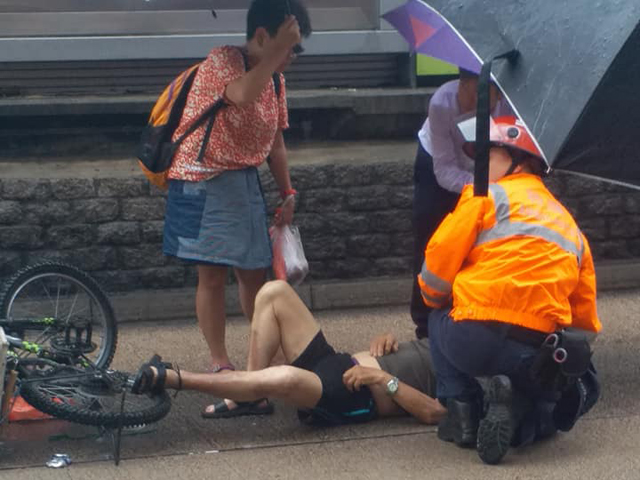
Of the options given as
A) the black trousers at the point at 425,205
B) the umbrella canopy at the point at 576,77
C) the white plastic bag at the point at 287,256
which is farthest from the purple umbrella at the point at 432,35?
the white plastic bag at the point at 287,256

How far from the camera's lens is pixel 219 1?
7.52 metres

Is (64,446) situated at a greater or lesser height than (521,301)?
lesser

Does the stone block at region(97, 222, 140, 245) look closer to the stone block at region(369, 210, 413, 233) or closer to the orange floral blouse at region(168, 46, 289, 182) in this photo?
the stone block at region(369, 210, 413, 233)

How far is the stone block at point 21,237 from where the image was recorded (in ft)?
23.9

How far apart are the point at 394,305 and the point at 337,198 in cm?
81

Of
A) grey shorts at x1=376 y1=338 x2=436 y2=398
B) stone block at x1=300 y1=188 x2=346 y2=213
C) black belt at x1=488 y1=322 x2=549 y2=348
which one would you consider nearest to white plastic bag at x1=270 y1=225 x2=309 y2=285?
grey shorts at x1=376 y1=338 x2=436 y2=398

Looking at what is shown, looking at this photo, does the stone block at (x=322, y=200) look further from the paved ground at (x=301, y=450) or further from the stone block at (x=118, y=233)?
the paved ground at (x=301, y=450)

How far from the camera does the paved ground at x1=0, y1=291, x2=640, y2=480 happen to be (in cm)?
472

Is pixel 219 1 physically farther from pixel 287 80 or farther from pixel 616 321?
pixel 616 321

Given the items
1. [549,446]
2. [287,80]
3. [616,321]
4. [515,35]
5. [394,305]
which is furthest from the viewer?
[287,80]

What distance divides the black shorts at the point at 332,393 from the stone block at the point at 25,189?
2757 mm

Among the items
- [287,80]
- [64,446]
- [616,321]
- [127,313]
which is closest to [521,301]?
[64,446]

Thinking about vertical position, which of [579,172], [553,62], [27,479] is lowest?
[27,479]

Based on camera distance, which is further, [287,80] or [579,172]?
[287,80]
